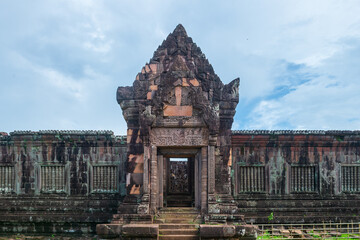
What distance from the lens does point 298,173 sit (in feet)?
45.0

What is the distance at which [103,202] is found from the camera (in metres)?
13.6

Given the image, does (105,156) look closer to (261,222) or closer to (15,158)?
(15,158)

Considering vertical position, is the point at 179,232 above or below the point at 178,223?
below

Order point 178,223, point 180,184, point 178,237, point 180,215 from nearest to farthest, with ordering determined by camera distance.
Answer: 1. point 178,237
2. point 178,223
3. point 180,215
4. point 180,184

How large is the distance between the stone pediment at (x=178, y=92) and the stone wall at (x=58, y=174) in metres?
3.25

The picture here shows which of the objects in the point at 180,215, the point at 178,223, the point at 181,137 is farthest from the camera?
the point at 181,137

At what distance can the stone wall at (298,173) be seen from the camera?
13430mm

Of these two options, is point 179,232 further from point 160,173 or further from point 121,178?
point 121,178

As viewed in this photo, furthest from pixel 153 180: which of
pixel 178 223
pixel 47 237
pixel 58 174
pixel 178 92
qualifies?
pixel 47 237

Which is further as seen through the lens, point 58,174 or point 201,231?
point 58,174

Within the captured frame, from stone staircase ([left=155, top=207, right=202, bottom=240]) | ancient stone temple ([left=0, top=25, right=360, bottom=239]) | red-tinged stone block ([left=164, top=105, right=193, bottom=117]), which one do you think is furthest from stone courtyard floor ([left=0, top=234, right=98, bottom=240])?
red-tinged stone block ([left=164, top=105, right=193, bottom=117])

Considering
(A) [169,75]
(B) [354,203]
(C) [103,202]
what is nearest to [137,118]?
(A) [169,75]

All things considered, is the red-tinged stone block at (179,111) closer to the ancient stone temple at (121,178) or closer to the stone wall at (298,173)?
the ancient stone temple at (121,178)

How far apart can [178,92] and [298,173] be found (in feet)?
22.0
